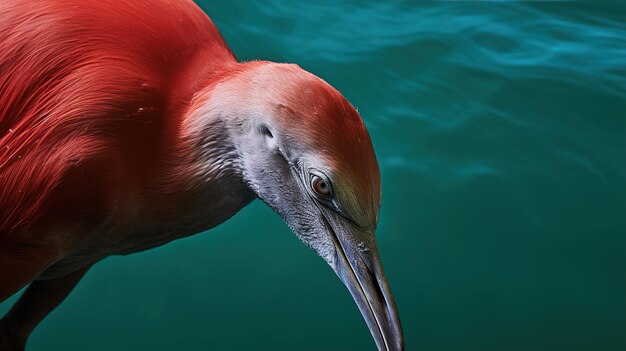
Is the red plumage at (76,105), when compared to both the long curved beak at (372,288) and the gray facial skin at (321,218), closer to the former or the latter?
the gray facial skin at (321,218)

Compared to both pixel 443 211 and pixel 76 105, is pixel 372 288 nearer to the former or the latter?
pixel 76 105

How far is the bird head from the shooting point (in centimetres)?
135

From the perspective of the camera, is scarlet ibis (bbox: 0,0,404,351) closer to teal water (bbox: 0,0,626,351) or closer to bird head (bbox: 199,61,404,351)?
bird head (bbox: 199,61,404,351)

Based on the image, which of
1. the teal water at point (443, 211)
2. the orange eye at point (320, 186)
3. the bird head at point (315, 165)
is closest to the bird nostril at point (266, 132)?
the bird head at point (315, 165)

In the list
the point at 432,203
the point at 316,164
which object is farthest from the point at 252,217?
the point at 316,164

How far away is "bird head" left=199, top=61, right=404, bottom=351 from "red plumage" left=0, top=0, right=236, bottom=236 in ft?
0.40

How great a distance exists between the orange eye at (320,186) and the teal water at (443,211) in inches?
34.5

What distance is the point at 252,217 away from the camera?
2.51 metres

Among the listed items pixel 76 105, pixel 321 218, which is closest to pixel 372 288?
pixel 321 218

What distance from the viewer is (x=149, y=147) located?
1.48 m

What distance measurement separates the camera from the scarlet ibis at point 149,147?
1.39 meters

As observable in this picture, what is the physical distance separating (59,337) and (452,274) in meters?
1.08

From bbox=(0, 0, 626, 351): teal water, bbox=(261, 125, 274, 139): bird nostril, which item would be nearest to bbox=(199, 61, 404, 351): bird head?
bbox=(261, 125, 274, 139): bird nostril

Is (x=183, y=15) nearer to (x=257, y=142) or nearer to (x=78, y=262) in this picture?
(x=257, y=142)
